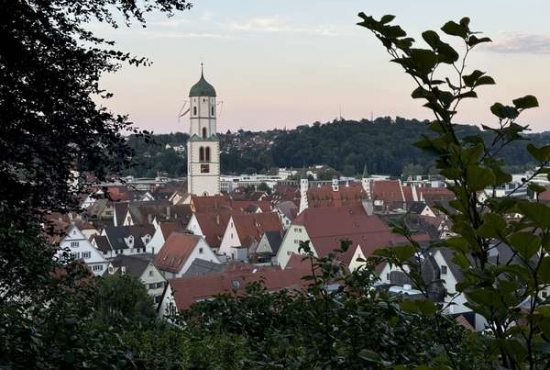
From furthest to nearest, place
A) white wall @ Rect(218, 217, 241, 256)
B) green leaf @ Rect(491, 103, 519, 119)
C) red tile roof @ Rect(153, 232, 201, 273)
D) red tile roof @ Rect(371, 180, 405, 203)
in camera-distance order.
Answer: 1. red tile roof @ Rect(371, 180, 405, 203)
2. white wall @ Rect(218, 217, 241, 256)
3. red tile roof @ Rect(153, 232, 201, 273)
4. green leaf @ Rect(491, 103, 519, 119)

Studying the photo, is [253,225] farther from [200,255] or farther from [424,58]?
[424,58]

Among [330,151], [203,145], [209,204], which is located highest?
[330,151]

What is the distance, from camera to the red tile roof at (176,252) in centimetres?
3312

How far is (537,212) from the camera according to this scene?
1195 millimetres

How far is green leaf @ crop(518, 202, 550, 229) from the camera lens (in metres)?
1.19

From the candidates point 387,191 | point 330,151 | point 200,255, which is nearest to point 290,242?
point 200,255

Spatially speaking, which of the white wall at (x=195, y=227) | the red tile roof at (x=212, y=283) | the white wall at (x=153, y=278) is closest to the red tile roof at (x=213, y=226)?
the white wall at (x=195, y=227)

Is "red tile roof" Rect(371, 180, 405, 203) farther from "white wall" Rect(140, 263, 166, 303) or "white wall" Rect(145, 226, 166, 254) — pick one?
"white wall" Rect(140, 263, 166, 303)

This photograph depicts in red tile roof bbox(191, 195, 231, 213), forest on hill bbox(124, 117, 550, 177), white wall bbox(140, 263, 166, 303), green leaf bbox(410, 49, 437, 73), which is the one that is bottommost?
white wall bbox(140, 263, 166, 303)

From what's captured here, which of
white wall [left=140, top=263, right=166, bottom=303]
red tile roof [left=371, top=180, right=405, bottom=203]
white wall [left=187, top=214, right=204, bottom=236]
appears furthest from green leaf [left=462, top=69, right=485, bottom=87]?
red tile roof [left=371, top=180, right=405, bottom=203]

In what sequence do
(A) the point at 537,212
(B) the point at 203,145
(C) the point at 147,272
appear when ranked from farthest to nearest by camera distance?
(B) the point at 203,145 → (C) the point at 147,272 → (A) the point at 537,212

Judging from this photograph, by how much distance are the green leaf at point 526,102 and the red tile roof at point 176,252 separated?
104ft

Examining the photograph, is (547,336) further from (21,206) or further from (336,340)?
(21,206)

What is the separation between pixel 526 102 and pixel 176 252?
109 feet
